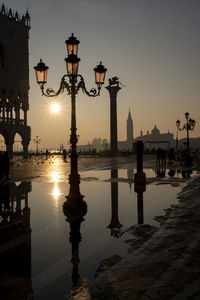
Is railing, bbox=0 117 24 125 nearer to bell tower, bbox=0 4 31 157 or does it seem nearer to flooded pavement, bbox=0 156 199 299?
bell tower, bbox=0 4 31 157

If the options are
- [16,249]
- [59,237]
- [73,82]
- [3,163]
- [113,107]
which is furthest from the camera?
[113,107]

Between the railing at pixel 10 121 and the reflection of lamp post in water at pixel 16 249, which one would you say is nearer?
the reflection of lamp post in water at pixel 16 249

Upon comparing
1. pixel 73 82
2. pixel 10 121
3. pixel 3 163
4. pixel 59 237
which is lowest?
pixel 59 237

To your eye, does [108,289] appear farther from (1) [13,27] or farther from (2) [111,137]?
(2) [111,137]

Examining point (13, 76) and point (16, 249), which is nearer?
point (16, 249)

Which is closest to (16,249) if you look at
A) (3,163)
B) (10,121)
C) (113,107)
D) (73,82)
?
(73,82)

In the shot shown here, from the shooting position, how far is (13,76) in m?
42.8

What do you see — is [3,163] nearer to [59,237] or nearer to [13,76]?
[59,237]

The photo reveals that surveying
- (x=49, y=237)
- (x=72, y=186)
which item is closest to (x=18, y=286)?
(x=49, y=237)

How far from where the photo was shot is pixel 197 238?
492cm

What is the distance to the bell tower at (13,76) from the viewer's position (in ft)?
136

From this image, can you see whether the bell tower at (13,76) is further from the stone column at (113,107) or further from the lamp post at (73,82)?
the lamp post at (73,82)

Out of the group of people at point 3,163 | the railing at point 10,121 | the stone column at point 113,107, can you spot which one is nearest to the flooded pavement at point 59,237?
the group of people at point 3,163

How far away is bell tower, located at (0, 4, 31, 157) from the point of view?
4159 centimetres
